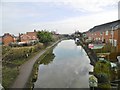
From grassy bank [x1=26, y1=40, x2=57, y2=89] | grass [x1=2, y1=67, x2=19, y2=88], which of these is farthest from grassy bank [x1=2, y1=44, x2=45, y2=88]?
grassy bank [x1=26, y1=40, x2=57, y2=89]

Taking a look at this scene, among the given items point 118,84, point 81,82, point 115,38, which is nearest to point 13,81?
point 81,82

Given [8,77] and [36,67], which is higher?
[8,77]

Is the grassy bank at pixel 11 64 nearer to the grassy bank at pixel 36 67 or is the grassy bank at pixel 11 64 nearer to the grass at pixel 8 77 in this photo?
the grass at pixel 8 77

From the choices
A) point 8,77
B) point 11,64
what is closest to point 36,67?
point 11,64

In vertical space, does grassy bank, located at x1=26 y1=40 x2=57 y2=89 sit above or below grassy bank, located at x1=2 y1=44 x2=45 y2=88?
below

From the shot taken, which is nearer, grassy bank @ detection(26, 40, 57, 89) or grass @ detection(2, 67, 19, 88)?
grass @ detection(2, 67, 19, 88)

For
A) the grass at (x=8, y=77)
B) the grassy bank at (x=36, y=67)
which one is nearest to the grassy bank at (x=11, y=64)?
the grass at (x=8, y=77)

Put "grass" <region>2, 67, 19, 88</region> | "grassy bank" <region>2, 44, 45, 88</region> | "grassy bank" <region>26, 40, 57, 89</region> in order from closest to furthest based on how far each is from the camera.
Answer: "grass" <region>2, 67, 19, 88</region>
"grassy bank" <region>26, 40, 57, 89</region>
"grassy bank" <region>2, 44, 45, 88</region>

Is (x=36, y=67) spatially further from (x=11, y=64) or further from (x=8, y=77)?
(x=8, y=77)

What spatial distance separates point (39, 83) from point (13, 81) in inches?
90.5

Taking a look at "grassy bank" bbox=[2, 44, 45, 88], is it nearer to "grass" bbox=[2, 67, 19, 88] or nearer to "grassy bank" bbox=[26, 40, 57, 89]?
"grass" bbox=[2, 67, 19, 88]

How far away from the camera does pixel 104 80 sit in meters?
12.1

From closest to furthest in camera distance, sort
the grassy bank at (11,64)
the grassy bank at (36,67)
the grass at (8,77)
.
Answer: the grass at (8,77), the grassy bank at (36,67), the grassy bank at (11,64)

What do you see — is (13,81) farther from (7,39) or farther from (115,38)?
(7,39)
